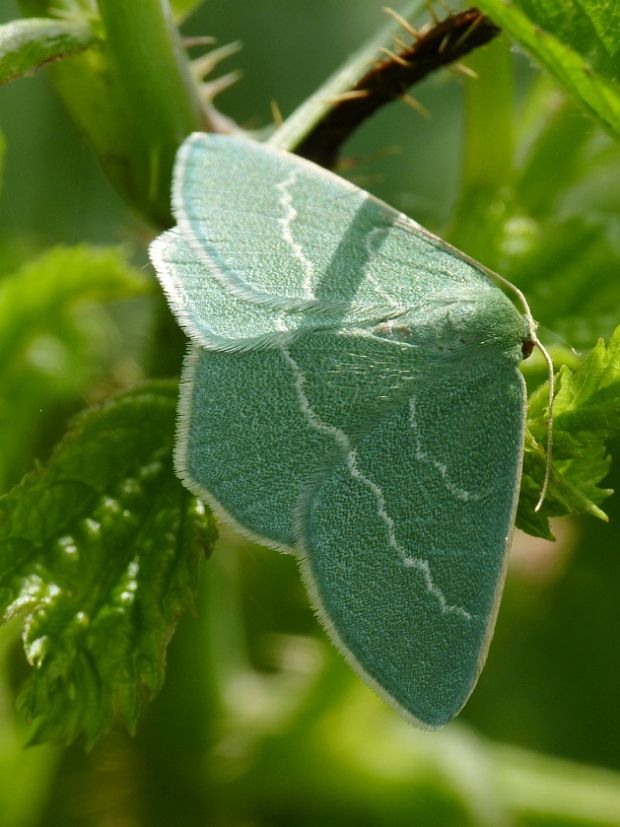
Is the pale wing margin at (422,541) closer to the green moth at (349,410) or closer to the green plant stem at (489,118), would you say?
the green moth at (349,410)

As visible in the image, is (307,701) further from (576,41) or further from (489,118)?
(576,41)

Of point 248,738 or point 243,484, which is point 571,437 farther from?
point 248,738

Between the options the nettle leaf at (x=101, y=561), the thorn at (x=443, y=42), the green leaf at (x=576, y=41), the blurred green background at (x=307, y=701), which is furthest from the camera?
the blurred green background at (x=307, y=701)

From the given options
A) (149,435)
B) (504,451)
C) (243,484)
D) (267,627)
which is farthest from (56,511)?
(267,627)

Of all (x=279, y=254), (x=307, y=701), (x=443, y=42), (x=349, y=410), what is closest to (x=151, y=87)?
(x=279, y=254)

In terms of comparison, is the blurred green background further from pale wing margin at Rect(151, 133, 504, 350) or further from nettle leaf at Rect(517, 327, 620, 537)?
nettle leaf at Rect(517, 327, 620, 537)

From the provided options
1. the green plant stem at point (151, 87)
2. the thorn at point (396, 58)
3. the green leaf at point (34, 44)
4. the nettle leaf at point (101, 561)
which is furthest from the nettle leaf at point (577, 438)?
the green leaf at point (34, 44)

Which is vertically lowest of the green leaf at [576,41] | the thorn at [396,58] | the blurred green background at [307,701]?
the blurred green background at [307,701]
